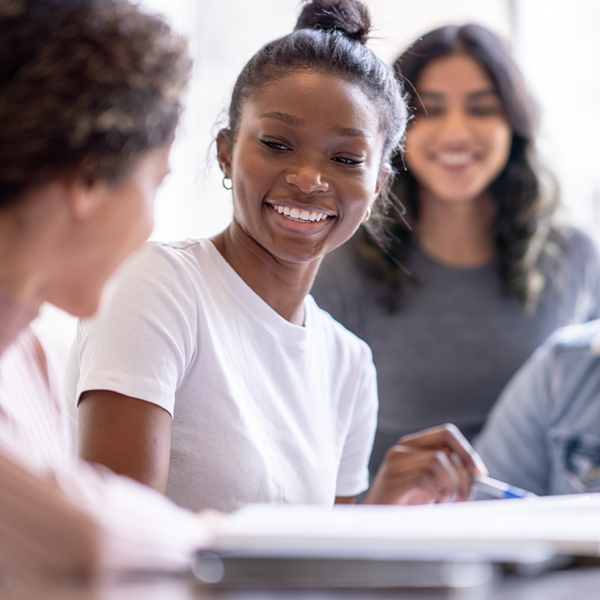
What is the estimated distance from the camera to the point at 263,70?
942 millimetres

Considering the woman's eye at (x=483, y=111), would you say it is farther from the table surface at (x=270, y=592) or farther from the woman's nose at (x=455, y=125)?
the table surface at (x=270, y=592)

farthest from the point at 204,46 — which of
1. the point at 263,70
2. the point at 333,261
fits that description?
the point at 263,70

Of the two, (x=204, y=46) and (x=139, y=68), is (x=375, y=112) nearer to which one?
(x=139, y=68)

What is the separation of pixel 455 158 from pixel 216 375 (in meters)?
0.99

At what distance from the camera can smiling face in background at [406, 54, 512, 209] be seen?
5.31 ft

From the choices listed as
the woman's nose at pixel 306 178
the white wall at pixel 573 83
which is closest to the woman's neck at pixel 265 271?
the woman's nose at pixel 306 178

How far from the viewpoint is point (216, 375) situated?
84 centimetres

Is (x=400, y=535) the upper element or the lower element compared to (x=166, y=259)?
lower

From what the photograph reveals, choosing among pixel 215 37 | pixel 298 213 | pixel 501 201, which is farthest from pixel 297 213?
pixel 215 37

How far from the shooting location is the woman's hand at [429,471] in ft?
3.34

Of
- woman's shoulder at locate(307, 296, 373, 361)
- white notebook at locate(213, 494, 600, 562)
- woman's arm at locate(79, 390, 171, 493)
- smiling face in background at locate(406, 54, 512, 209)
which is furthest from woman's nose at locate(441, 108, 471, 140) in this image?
white notebook at locate(213, 494, 600, 562)

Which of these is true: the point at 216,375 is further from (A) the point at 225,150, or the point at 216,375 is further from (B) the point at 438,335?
(B) the point at 438,335

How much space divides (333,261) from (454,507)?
105cm

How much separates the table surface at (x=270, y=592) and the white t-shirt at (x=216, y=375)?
0.31 meters
